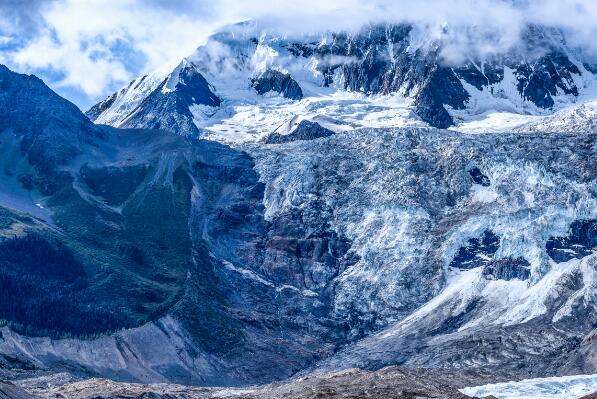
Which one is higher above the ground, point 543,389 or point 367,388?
point 367,388

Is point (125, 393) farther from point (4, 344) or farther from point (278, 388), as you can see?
point (4, 344)

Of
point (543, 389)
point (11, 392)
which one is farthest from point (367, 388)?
point (11, 392)

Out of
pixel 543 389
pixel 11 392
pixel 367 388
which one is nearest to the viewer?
pixel 11 392

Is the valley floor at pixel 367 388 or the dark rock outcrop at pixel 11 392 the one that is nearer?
the dark rock outcrop at pixel 11 392

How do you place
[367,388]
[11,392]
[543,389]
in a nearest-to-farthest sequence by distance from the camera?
[11,392] → [367,388] → [543,389]

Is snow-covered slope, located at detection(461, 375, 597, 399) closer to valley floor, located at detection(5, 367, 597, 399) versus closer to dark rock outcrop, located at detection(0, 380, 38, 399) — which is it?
valley floor, located at detection(5, 367, 597, 399)

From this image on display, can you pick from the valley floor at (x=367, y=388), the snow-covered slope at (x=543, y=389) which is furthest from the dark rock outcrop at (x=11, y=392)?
the snow-covered slope at (x=543, y=389)

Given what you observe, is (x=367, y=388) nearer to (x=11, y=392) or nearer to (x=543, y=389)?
(x=543, y=389)

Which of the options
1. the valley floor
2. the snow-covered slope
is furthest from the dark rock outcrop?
the snow-covered slope

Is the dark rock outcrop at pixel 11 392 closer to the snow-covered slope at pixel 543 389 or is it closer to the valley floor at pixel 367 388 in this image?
the valley floor at pixel 367 388

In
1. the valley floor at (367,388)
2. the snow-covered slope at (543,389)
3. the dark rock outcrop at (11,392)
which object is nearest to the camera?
the dark rock outcrop at (11,392)

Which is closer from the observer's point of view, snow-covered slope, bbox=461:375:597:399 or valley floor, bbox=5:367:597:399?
valley floor, bbox=5:367:597:399

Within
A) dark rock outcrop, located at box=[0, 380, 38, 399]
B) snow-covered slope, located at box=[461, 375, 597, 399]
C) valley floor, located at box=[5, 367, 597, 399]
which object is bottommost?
snow-covered slope, located at box=[461, 375, 597, 399]
